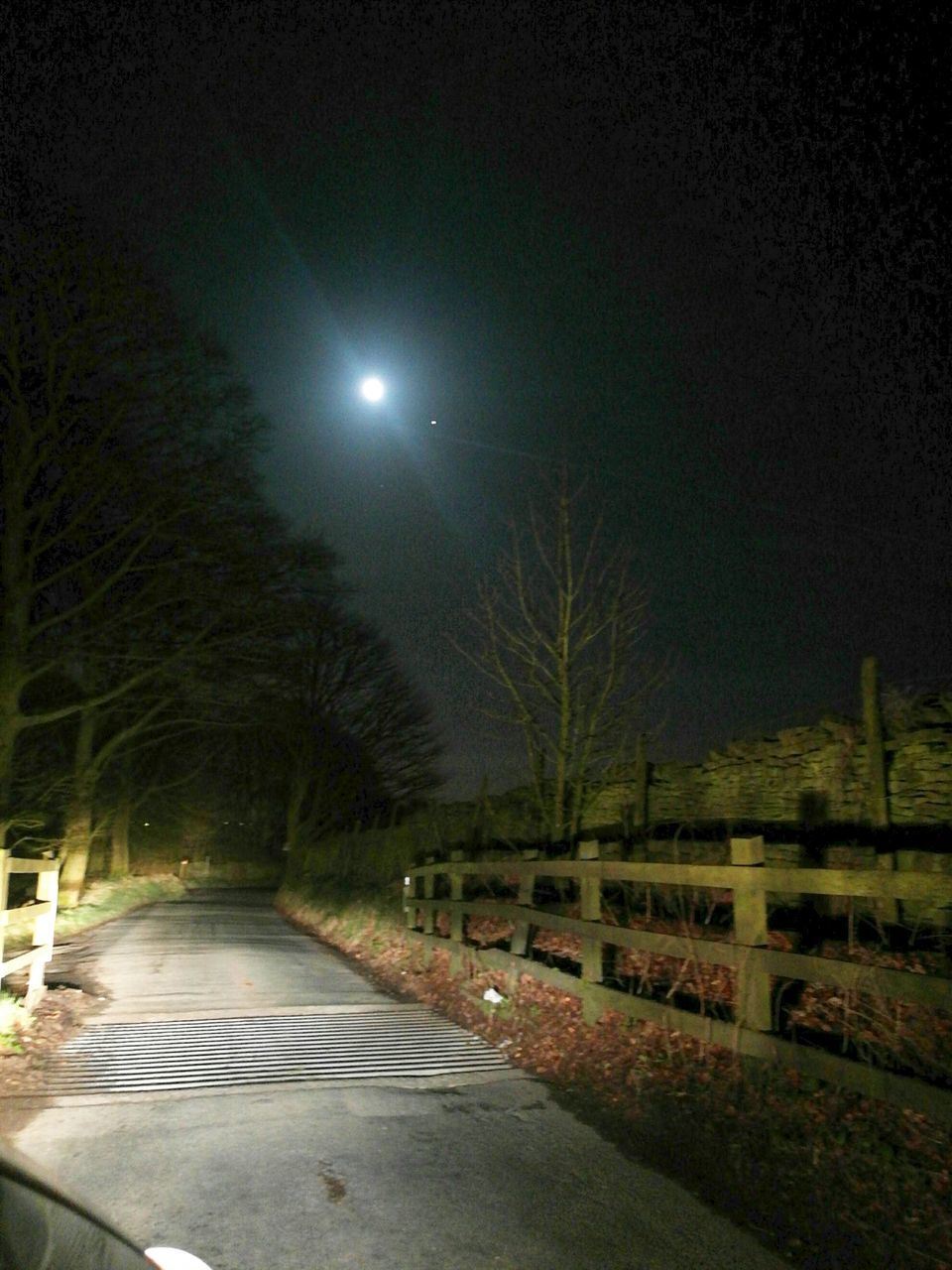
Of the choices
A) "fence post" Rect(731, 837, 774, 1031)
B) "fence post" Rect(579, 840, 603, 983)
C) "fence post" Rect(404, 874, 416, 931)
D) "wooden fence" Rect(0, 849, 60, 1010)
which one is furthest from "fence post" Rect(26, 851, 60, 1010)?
"fence post" Rect(731, 837, 774, 1031)

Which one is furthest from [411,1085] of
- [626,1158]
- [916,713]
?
[916,713]

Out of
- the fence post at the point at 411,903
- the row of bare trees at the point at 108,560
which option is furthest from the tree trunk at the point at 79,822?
the fence post at the point at 411,903

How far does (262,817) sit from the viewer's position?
70.1 meters

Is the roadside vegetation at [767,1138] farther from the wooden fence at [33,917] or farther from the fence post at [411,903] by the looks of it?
the fence post at [411,903]

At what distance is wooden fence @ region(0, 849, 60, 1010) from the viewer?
8312 millimetres

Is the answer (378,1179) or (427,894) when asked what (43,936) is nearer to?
(427,894)

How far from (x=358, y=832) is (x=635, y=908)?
21348mm

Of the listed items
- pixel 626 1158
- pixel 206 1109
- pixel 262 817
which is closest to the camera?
pixel 626 1158

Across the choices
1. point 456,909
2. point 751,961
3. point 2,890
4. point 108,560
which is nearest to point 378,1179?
point 751,961

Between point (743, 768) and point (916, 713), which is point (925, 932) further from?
point (743, 768)

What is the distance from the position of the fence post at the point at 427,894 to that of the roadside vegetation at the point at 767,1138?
5.06m

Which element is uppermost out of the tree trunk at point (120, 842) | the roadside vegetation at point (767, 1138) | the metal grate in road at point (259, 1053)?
the tree trunk at point (120, 842)

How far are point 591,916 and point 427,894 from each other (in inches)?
254

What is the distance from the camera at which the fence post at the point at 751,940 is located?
19.2 feet
